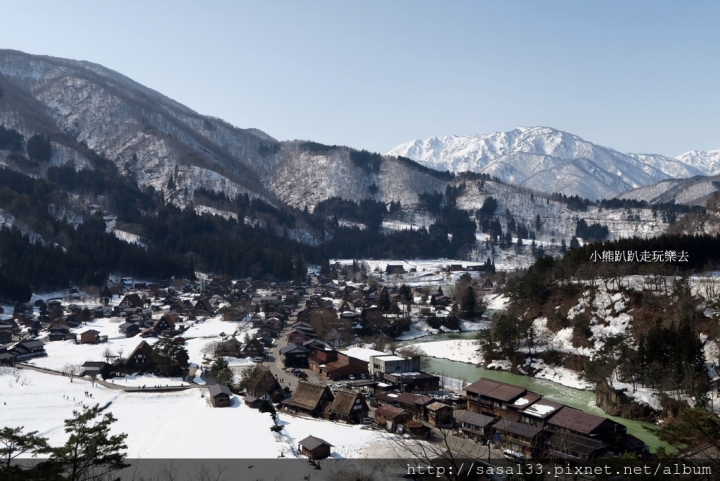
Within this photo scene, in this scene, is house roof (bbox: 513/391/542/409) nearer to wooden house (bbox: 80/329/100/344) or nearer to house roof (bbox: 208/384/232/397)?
house roof (bbox: 208/384/232/397)

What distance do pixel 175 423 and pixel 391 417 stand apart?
1017 cm

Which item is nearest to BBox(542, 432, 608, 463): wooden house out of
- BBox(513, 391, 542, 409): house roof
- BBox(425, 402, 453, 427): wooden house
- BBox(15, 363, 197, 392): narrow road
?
BBox(513, 391, 542, 409): house roof

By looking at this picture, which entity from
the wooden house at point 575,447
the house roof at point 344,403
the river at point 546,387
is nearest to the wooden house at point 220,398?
the house roof at point 344,403

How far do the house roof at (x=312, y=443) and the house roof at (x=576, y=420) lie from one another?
396 inches

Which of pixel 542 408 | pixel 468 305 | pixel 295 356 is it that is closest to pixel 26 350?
pixel 295 356

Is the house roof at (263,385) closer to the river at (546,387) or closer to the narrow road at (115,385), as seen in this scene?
the narrow road at (115,385)

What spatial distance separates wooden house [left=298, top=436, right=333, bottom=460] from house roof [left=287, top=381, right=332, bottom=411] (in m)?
6.23

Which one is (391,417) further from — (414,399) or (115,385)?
(115,385)

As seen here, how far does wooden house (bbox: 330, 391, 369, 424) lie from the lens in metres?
25.5

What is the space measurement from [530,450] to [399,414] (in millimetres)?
6089

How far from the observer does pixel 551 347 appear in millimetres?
38625

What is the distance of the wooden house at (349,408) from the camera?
25.5 metres

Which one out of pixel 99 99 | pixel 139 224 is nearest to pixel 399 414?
pixel 139 224

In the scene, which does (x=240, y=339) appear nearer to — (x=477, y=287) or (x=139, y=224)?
(x=477, y=287)
